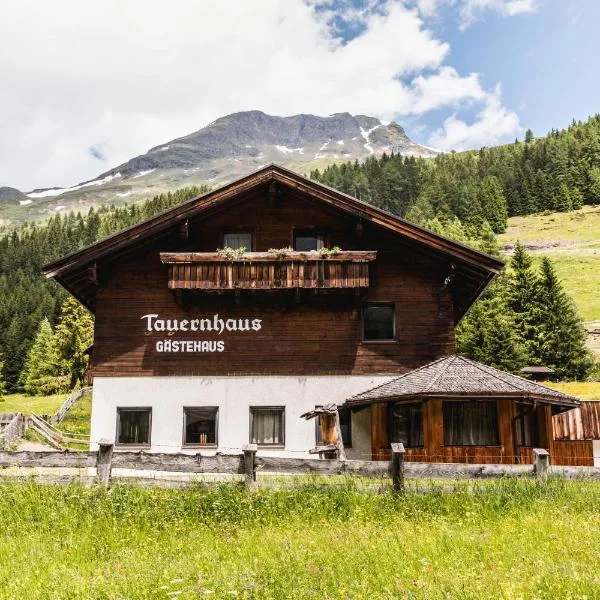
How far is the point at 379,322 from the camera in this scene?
2336 centimetres

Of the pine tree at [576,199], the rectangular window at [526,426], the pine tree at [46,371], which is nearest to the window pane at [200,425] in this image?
the rectangular window at [526,426]

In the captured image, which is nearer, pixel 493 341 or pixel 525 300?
pixel 493 341

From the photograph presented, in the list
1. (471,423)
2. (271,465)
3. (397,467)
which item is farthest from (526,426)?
(271,465)

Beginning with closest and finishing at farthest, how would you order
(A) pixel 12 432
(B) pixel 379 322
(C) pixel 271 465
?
1. (C) pixel 271 465
2. (B) pixel 379 322
3. (A) pixel 12 432

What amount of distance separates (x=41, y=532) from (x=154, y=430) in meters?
11.3

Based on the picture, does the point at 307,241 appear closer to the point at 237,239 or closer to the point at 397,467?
the point at 237,239

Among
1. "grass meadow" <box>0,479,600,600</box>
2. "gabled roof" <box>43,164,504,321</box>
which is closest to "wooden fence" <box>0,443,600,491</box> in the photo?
"grass meadow" <box>0,479,600,600</box>

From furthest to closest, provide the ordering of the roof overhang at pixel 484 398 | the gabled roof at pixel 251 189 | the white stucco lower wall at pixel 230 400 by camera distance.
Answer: the gabled roof at pixel 251 189 → the white stucco lower wall at pixel 230 400 → the roof overhang at pixel 484 398

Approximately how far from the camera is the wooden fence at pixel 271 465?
12625 mm

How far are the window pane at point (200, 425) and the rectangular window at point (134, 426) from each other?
49.9 inches

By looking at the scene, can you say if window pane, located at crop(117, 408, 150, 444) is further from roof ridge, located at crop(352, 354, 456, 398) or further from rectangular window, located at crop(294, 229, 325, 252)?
rectangular window, located at crop(294, 229, 325, 252)

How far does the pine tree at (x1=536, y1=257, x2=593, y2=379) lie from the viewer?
185 ft

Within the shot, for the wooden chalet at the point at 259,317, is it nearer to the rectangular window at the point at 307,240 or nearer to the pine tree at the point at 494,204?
the rectangular window at the point at 307,240

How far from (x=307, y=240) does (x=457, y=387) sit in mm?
8162
